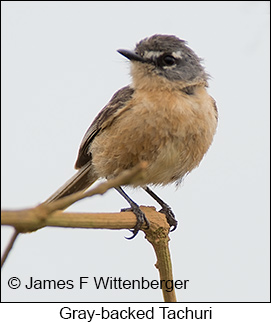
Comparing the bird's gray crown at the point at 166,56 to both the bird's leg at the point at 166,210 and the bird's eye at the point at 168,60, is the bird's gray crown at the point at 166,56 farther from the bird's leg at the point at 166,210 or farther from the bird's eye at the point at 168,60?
the bird's leg at the point at 166,210

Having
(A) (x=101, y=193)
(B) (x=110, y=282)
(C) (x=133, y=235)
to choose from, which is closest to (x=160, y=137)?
(C) (x=133, y=235)

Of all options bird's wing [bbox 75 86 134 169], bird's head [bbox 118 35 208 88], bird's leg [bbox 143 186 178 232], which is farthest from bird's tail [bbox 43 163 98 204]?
bird's head [bbox 118 35 208 88]

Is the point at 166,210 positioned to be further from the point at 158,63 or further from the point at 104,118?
the point at 158,63

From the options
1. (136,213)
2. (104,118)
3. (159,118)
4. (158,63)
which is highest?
(158,63)

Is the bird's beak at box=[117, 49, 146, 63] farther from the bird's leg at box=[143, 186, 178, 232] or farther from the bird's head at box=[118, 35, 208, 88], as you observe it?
the bird's leg at box=[143, 186, 178, 232]

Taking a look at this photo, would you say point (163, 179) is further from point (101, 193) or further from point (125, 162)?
point (101, 193)

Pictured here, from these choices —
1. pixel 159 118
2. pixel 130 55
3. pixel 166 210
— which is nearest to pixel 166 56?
pixel 130 55
